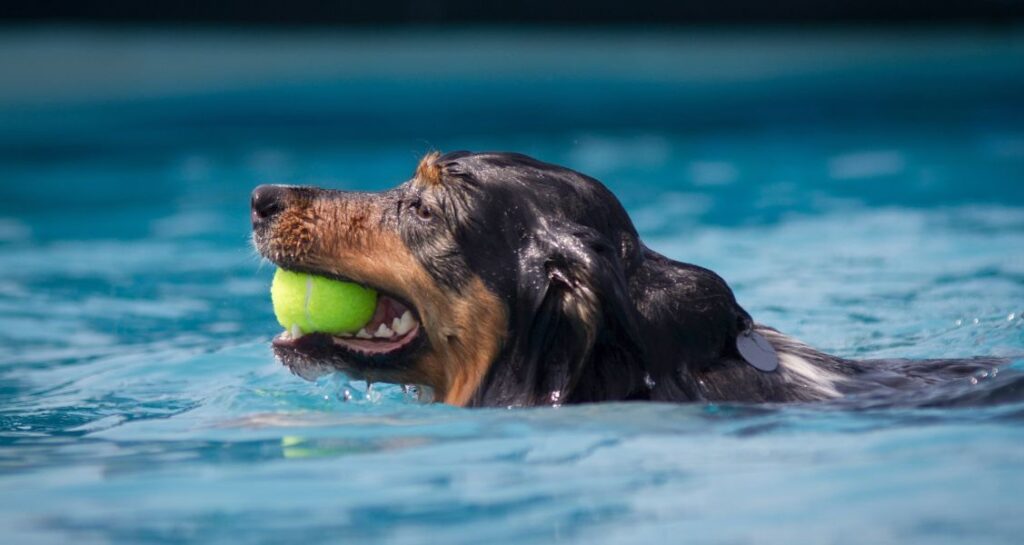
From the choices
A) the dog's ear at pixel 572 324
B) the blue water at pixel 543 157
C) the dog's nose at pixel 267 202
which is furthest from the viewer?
the dog's nose at pixel 267 202

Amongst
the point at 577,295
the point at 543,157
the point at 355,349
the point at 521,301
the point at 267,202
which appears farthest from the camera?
the point at 543,157

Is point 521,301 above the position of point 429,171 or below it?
below

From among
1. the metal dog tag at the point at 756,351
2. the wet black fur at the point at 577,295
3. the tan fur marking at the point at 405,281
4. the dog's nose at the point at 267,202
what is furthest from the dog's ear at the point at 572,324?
the dog's nose at the point at 267,202

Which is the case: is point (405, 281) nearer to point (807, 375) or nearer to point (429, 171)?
point (429, 171)

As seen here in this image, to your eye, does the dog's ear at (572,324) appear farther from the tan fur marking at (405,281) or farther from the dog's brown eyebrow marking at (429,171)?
the dog's brown eyebrow marking at (429,171)

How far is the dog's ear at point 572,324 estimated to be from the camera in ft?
16.8

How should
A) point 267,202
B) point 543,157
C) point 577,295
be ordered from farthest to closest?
point 543,157 < point 267,202 < point 577,295

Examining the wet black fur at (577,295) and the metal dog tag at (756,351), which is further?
the metal dog tag at (756,351)

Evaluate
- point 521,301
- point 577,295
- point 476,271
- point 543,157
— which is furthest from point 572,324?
point 543,157


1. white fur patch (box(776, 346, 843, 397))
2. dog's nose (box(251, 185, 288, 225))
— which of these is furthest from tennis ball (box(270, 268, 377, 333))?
white fur patch (box(776, 346, 843, 397))

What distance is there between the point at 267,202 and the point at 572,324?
4.47 feet

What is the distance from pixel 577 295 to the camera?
5.14 meters

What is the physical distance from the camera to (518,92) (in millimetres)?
17188

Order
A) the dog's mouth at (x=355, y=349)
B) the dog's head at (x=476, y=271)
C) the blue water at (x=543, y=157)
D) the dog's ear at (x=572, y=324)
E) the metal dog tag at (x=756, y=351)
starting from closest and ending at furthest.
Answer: the blue water at (x=543, y=157), the dog's ear at (x=572, y=324), the dog's head at (x=476, y=271), the metal dog tag at (x=756, y=351), the dog's mouth at (x=355, y=349)
